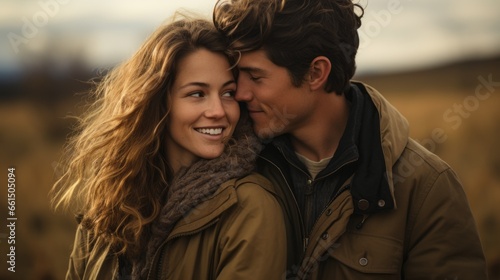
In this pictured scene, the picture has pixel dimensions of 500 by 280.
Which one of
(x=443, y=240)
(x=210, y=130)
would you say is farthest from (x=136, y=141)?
(x=443, y=240)

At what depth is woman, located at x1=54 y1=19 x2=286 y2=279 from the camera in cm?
268

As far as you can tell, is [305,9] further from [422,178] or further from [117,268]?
[117,268]

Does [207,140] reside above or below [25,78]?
below

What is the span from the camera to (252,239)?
2588 millimetres

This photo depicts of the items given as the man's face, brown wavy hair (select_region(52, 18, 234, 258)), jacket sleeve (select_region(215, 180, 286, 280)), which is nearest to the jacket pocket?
jacket sleeve (select_region(215, 180, 286, 280))

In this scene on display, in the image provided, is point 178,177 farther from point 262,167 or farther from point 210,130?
point 262,167

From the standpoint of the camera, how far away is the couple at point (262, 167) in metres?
2.81

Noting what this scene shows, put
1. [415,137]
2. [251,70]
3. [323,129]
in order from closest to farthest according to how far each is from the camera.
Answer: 1. [251,70]
2. [323,129]
3. [415,137]

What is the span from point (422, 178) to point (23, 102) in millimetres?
6487

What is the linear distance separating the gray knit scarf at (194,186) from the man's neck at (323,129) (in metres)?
0.36

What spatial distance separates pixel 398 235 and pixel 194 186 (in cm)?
96

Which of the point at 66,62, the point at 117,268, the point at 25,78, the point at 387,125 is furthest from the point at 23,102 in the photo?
the point at 387,125

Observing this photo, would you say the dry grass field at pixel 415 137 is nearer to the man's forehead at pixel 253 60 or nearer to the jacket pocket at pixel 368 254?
the man's forehead at pixel 253 60

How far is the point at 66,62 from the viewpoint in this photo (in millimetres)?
7953
